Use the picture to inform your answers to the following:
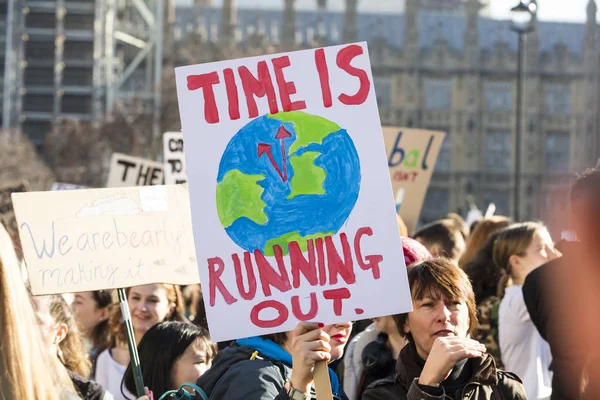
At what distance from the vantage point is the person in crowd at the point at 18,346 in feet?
7.69

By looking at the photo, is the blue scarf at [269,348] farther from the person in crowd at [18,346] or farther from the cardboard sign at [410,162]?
the cardboard sign at [410,162]

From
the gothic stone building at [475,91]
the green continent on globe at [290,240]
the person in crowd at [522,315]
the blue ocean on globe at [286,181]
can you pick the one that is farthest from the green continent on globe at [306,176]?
the gothic stone building at [475,91]

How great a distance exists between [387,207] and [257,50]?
47122 millimetres

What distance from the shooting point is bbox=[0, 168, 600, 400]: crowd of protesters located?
2.95 m

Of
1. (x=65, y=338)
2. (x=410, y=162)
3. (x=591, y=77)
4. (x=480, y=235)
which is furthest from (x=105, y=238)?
(x=591, y=77)

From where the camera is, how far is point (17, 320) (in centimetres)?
237

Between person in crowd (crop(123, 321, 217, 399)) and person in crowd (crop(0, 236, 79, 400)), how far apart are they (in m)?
1.90

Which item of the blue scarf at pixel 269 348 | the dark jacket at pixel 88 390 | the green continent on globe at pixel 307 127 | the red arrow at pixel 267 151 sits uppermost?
the green continent on globe at pixel 307 127

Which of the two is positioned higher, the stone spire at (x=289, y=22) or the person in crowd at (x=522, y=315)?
the stone spire at (x=289, y=22)

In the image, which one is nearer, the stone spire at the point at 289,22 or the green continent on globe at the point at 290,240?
the green continent on globe at the point at 290,240

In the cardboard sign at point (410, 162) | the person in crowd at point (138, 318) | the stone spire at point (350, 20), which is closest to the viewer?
the person in crowd at point (138, 318)

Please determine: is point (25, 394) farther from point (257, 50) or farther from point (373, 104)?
point (257, 50)

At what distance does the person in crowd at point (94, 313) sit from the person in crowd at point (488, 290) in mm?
1692

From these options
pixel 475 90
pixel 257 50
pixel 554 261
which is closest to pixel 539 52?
pixel 475 90
